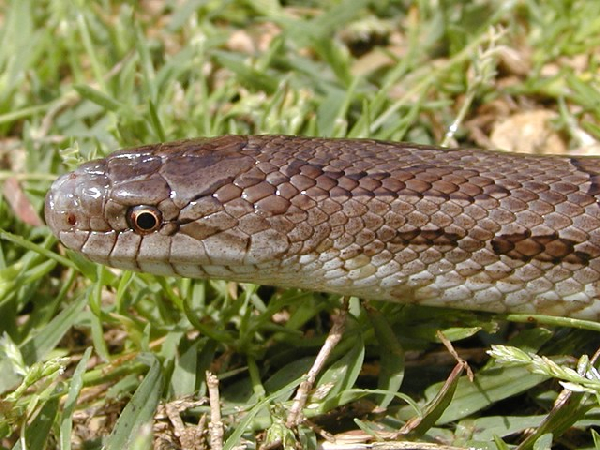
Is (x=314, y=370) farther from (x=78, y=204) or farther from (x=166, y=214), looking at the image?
(x=78, y=204)

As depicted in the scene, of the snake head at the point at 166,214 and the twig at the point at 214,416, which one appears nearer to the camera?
the twig at the point at 214,416

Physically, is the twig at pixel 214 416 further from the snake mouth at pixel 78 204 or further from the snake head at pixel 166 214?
the snake mouth at pixel 78 204

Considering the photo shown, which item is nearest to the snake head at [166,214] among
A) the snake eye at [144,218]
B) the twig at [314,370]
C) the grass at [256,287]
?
the snake eye at [144,218]

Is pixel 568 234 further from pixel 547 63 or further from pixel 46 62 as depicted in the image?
pixel 46 62

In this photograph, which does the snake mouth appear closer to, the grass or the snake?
the snake

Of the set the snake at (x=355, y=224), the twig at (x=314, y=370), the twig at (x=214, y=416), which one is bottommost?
the twig at (x=214, y=416)

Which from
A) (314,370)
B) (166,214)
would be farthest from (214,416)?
(166,214)

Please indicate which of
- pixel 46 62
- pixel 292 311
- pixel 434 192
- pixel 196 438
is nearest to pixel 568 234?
pixel 434 192

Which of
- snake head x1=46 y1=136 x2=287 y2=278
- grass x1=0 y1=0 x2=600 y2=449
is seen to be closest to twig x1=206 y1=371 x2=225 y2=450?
grass x1=0 y1=0 x2=600 y2=449

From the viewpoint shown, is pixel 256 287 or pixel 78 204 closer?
pixel 78 204
